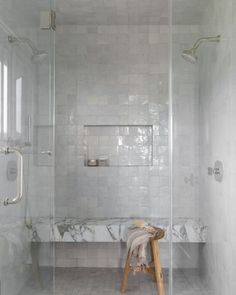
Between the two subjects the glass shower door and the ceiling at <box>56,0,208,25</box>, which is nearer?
the glass shower door

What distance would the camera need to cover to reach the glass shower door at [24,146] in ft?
6.03

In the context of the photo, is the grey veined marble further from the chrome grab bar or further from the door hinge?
the door hinge

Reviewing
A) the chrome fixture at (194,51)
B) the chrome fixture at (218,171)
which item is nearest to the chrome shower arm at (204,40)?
the chrome fixture at (194,51)

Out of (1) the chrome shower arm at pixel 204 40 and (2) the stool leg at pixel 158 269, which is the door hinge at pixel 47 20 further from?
(2) the stool leg at pixel 158 269

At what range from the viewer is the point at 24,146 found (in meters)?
1.93

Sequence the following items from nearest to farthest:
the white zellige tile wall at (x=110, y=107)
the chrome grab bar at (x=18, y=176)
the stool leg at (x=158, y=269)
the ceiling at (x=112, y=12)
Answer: the chrome grab bar at (x=18, y=176)
the stool leg at (x=158, y=269)
the ceiling at (x=112, y=12)
the white zellige tile wall at (x=110, y=107)

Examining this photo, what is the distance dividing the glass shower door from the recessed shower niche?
4.98 feet

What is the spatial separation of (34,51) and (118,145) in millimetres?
1835

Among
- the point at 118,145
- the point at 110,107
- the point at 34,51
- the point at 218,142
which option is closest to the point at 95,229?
the point at 118,145

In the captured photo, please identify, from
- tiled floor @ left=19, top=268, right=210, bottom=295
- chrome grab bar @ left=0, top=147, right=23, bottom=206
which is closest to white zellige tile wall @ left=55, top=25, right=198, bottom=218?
tiled floor @ left=19, top=268, right=210, bottom=295

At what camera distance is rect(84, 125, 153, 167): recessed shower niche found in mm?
3674

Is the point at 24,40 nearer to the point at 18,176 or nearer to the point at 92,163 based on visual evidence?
the point at 18,176

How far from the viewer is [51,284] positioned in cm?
233

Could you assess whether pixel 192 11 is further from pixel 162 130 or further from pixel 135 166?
pixel 135 166
